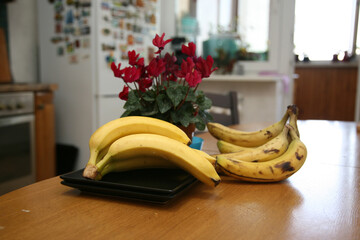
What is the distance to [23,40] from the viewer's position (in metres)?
2.90

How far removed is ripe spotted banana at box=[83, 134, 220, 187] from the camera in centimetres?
65

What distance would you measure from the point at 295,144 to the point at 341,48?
490 cm

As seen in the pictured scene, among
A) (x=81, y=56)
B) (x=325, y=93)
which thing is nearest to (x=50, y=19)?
(x=81, y=56)

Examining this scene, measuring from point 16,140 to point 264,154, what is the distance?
6.25 feet

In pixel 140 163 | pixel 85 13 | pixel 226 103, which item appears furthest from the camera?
pixel 85 13

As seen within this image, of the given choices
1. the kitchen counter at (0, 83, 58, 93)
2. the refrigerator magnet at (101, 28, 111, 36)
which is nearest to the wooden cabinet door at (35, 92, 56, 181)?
the kitchen counter at (0, 83, 58, 93)

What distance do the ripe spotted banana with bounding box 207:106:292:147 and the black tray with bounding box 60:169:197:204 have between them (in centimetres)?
29

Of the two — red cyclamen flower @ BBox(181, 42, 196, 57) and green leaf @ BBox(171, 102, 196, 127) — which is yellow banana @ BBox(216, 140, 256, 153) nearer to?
green leaf @ BBox(171, 102, 196, 127)

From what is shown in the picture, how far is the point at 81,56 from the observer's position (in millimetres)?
2629

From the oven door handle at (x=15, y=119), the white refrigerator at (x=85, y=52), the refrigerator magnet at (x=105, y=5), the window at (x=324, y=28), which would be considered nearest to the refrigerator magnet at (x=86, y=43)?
the white refrigerator at (x=85, y=52)

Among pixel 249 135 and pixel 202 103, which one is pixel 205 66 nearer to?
pixel 202 103

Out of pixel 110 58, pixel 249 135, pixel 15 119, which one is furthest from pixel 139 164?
pixel 110 58

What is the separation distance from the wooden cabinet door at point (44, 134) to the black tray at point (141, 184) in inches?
72.1

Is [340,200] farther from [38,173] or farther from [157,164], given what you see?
[38,173]
